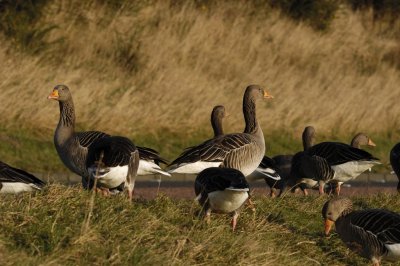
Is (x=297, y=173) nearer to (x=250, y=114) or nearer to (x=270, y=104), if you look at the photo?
(x=250, y=114)

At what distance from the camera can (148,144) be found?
78.7 ft

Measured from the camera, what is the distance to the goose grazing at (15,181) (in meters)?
13.0

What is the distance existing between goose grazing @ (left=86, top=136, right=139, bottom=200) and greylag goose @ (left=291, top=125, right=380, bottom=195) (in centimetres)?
407

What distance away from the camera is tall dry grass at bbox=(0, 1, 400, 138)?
25.6 m

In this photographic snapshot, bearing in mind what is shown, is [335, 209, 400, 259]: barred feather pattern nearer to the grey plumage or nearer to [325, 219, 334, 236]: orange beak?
[325, 219, 334, 236]: orange beak

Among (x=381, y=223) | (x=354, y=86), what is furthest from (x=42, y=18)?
(x=381, y=223)

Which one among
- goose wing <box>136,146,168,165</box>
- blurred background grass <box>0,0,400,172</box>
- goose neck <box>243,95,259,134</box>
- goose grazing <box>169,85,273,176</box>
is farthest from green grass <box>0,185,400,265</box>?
blurred background grass <box>0,0,400,172</box>

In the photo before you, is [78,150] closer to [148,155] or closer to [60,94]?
[148,155]

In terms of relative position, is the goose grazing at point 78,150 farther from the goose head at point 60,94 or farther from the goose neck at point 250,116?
the goose neck at point 250,116

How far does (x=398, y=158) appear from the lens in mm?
17578

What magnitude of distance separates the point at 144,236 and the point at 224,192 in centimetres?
160

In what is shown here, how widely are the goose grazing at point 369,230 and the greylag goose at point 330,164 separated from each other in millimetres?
4098

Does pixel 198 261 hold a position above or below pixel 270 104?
below

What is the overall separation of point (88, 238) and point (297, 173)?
321 inches
